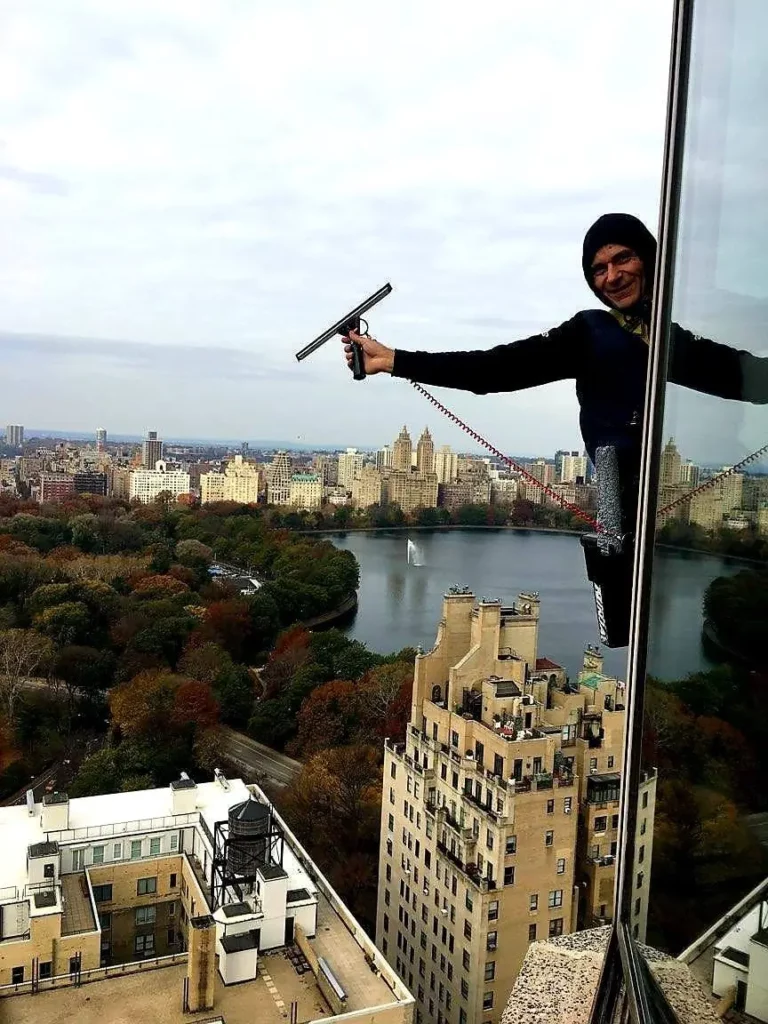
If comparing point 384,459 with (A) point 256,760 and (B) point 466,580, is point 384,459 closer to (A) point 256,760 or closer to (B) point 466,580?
(B) point 466,580

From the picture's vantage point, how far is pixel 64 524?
11758 millimetres

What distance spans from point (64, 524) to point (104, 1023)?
10241mm

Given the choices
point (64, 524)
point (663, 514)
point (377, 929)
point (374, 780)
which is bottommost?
point (377, 929)

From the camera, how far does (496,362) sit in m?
0.98

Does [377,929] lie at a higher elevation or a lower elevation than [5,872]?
lower

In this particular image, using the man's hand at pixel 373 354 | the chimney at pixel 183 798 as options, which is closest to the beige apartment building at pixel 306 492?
the chimney at pixel 183 798

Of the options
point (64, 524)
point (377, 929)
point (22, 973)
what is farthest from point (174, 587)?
point (22, 973)

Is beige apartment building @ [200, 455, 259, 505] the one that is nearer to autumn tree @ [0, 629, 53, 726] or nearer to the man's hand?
autumn tree @ [0, 629, 53, 726]

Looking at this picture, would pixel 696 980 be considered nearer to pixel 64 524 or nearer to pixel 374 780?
pixel 374 780

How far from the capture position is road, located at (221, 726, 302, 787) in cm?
527

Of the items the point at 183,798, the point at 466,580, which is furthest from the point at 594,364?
the point at 466,580

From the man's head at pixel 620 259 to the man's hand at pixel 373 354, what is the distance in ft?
0.85

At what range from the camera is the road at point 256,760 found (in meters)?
5.27

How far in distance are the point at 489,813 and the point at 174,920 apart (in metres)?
1.32
